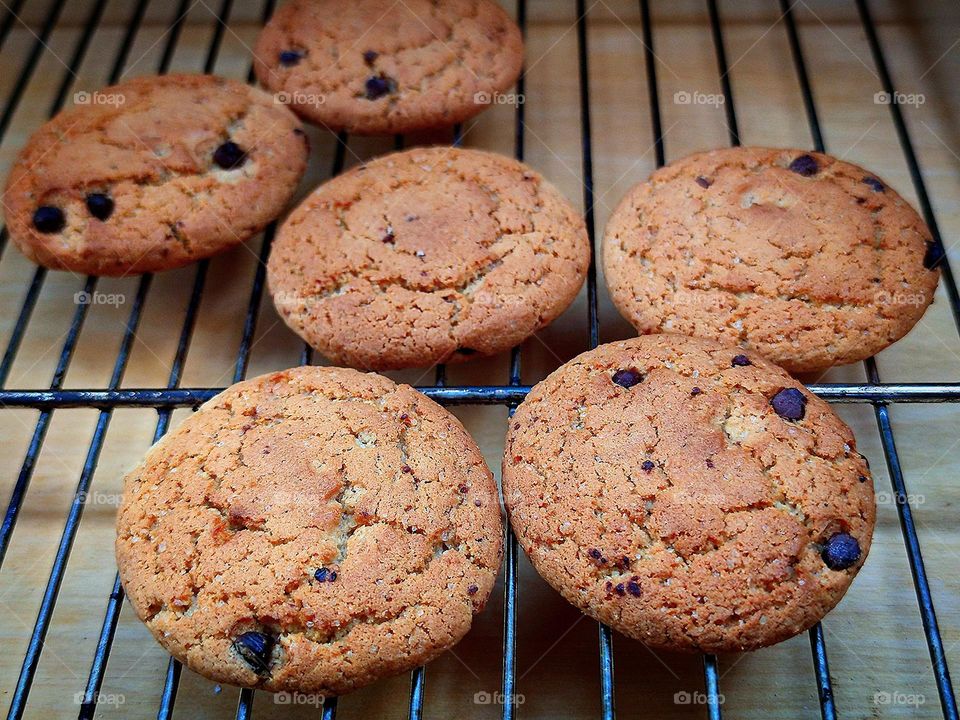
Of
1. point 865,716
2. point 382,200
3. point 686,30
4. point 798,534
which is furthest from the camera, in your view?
point 686,30

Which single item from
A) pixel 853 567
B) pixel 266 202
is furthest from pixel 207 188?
pixel 853 567

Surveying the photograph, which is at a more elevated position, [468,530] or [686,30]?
[686,30]

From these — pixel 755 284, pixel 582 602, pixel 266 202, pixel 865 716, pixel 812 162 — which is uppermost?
pixel 812 162

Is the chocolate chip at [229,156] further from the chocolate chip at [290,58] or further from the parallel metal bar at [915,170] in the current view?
the parallel metal bar at [915,170]

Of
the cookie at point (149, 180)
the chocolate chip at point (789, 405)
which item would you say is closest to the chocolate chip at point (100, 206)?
the cookie at point (149, 180)

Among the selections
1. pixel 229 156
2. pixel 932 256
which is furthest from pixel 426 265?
pixel 932 256

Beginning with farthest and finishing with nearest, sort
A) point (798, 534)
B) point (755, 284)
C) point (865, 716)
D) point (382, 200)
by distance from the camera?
point (382, 200) < point (755, 284) < point (865, 716) < point (798, 534)

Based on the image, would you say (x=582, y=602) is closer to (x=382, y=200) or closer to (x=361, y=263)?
(x=361, y=263)
